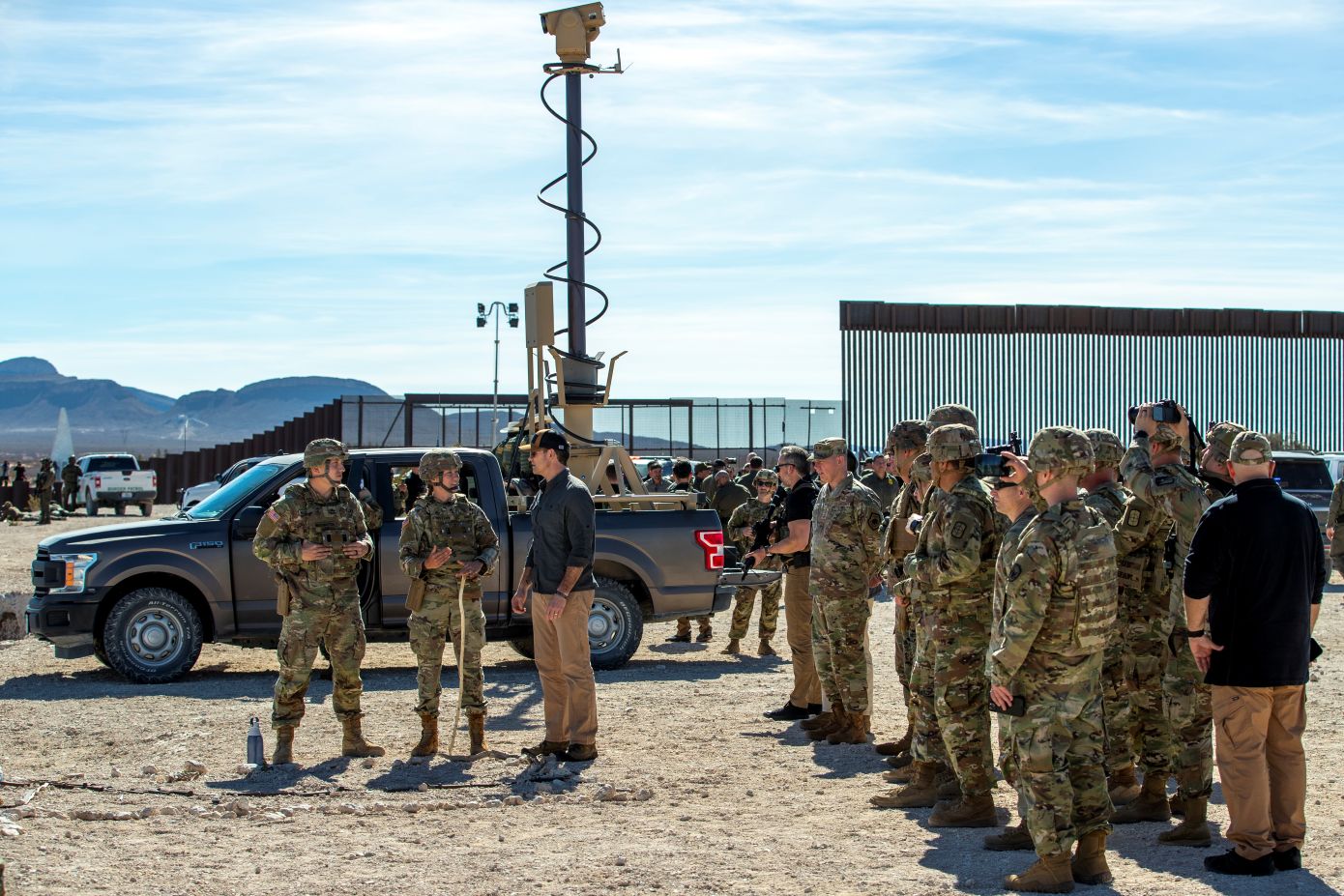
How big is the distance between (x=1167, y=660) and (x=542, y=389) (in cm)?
791

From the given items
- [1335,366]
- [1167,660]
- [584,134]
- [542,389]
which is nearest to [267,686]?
[542,389]

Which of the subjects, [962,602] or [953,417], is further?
[953,417]

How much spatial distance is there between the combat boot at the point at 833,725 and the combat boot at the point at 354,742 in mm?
2816

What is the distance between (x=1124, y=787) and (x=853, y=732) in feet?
7.50

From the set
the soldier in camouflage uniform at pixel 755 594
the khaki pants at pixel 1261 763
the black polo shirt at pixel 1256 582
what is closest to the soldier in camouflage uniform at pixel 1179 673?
the khaki pants at pixel 1261 763

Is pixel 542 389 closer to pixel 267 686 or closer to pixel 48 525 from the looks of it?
pixel 267 686

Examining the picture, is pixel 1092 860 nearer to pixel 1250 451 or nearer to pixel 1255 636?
pixel 1255 636

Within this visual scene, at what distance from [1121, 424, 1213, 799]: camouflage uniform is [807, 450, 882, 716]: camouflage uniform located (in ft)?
6.78

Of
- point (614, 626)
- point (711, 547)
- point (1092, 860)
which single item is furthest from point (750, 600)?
point (1092, 860)

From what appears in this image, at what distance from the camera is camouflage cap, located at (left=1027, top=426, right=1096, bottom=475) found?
5.95 meters

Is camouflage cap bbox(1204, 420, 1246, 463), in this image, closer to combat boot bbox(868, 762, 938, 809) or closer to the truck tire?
combat boot bbox(868, 762, 938, 809)

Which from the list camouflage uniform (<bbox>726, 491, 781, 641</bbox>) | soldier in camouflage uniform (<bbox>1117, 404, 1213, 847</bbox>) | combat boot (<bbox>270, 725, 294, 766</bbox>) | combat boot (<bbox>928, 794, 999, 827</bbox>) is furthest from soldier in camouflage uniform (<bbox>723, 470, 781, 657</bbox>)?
combat boot (<bbox>928, 794, 999, 827</bbox>)

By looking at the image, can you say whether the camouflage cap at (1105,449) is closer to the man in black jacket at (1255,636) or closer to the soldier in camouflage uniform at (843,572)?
the man in black jacket at (1255,636)

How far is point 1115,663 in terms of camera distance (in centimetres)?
746
